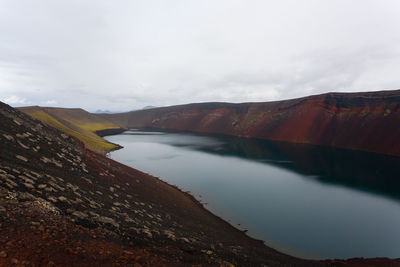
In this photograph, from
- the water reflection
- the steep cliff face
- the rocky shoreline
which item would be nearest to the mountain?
the rocky shoreline

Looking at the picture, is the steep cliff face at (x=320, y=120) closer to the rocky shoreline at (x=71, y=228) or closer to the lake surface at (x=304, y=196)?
the lake surface at (x=304, y=196)

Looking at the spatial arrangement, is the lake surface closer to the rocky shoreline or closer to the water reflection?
the water reflection

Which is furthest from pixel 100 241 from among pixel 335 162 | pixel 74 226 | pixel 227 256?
pixel 335 162

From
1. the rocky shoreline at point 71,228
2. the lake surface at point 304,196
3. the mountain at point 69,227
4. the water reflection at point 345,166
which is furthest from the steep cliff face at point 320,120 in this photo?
the mountain at point 69,227

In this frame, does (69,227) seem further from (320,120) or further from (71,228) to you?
(320,120)

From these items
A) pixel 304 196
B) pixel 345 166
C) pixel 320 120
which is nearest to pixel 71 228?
pixel 304 196
